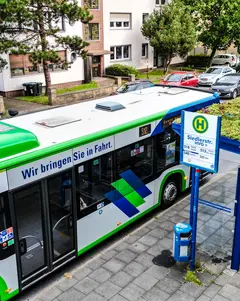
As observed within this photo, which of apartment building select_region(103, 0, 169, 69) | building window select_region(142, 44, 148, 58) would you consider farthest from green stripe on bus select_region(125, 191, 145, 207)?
building window select_region(142, 44, 148, 58)

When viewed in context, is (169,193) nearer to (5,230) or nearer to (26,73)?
(5,230)

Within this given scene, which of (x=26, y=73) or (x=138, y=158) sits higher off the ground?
(x=26, y=73)

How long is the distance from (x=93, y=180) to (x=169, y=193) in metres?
3.15

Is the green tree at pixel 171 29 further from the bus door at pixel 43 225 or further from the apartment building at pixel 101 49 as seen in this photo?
the bus door at pixel 43 225

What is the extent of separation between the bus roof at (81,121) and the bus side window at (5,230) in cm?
59

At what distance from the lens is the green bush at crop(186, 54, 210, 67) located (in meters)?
41.5

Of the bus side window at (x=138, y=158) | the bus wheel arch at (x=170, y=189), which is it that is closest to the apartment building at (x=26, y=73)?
the bus wheel arch at (x=170, y=189)

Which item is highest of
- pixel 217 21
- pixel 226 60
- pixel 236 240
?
pixel 217 21

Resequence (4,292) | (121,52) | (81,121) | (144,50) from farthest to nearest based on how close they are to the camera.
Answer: (144,50) → (121,52) → (81,121) → (4,292)

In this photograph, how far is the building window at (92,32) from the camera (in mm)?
30875

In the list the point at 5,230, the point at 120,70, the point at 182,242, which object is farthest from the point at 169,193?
the point at 120,70

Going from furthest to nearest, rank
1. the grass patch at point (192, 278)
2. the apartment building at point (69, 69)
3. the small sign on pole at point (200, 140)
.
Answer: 1. the apartment building at point (69, 69)
2. the grass patch at point (192, 278)
3. the small sign on pole at point (200, 140)

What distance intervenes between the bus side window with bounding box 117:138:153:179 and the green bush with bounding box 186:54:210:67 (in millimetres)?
34349

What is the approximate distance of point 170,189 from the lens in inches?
393
